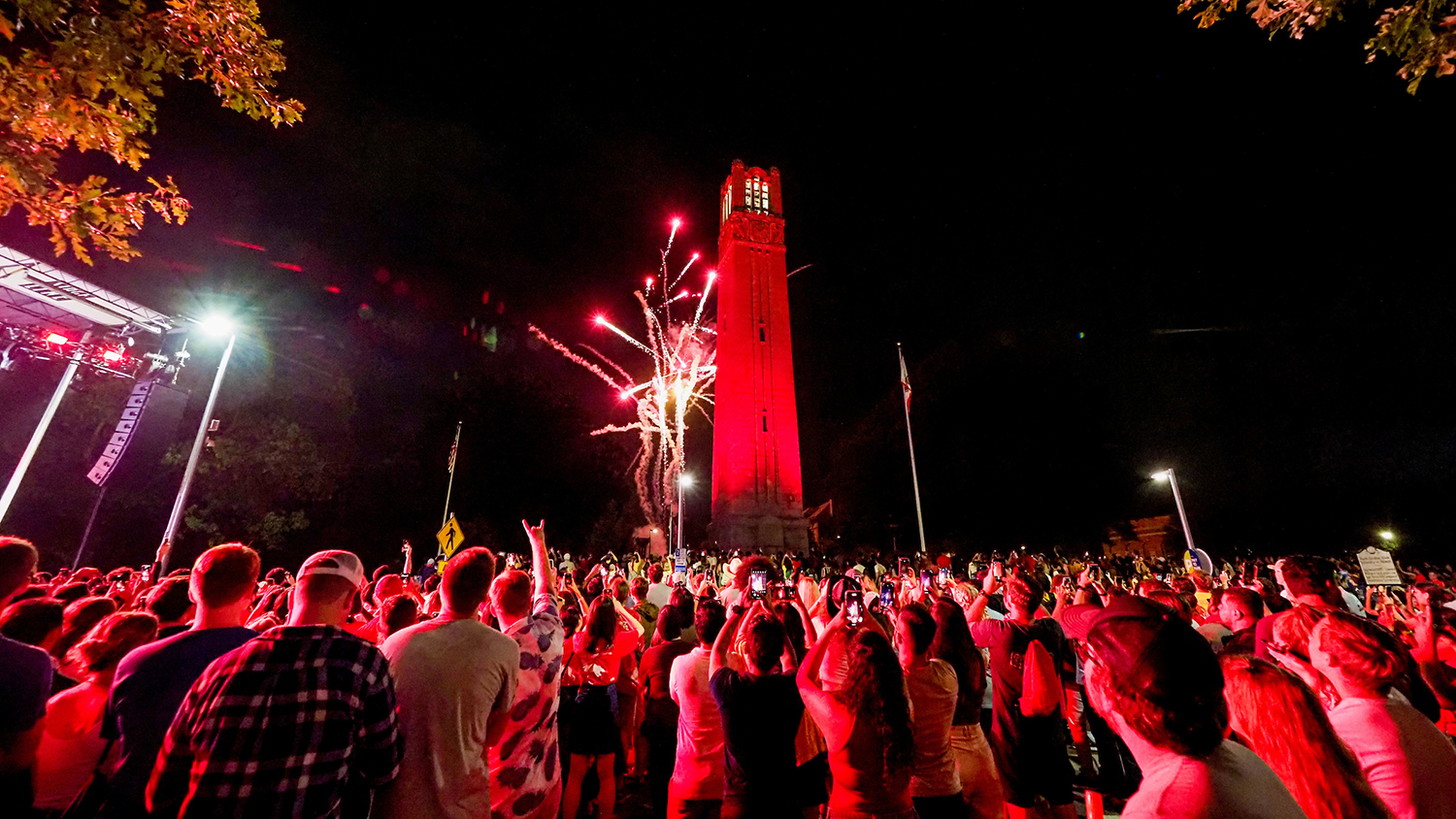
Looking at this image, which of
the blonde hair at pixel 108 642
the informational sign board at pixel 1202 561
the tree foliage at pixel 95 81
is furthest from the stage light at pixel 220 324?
the informational sign board at pixel 1202 561

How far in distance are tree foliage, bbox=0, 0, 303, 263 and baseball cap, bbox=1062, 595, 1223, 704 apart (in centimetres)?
830

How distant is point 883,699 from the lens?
2.90m

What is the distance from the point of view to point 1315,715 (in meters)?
2.01

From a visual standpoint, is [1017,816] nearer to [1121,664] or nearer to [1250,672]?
[1250,672]

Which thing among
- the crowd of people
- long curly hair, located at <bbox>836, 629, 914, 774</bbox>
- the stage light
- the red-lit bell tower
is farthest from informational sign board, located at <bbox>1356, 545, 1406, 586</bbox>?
the stage light

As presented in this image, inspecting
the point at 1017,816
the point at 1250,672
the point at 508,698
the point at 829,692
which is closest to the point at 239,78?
the point at 508,698

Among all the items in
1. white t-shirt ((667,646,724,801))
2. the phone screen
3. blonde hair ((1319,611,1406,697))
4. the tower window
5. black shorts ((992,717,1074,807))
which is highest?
the tower window

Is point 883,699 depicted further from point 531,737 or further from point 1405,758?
point 531,737

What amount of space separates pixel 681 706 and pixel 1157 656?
296 cm

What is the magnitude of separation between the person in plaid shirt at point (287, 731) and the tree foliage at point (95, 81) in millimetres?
5562

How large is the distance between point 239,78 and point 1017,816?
10.3 m

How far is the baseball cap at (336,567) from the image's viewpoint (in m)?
2.65

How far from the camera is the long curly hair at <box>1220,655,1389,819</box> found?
1.90 meters

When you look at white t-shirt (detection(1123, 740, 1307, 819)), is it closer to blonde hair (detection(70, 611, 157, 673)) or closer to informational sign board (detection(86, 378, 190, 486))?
blonde hair (detection(70, 611, 157, 673))
